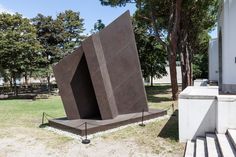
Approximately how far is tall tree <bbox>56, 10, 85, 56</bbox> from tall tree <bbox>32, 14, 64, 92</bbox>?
0.54 metres

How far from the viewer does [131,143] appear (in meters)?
9.16

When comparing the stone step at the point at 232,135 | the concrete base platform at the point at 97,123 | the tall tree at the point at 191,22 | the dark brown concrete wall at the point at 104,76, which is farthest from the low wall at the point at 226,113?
the tall tree at the point at 191,22

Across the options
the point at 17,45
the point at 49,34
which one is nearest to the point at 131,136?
the point at 17,45

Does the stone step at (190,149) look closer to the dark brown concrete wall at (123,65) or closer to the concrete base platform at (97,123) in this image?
the concrete base platform at (97,123)

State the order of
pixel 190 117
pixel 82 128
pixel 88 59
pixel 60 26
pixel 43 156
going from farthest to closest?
pixel 60 26
pixel 88 59
pixel 82 128
pixel 190 117
pixel 43 156

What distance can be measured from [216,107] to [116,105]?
479 cm

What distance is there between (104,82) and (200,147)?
15.3 feet

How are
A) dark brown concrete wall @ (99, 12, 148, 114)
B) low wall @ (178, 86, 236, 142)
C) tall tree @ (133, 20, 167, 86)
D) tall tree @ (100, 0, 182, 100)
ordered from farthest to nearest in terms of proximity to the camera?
tall tree @ (133, 20, 167, 86) → tall tree @ (100, 0, 182, 100) → dark brown concrete wall @ (99, 12, 148, 114) → low wall @ (178, 86, 236, 142)

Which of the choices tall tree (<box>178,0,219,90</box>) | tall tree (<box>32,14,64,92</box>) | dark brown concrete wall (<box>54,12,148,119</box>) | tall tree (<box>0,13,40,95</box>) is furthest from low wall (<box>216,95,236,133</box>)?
tall tree (<box>32,14,64,92</box>)

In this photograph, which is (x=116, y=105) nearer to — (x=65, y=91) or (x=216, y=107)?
(x=65, y=91)

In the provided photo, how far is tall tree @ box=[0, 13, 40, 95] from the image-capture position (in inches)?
1035

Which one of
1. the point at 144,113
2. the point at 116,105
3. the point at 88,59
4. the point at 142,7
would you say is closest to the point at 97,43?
the point at 88,59

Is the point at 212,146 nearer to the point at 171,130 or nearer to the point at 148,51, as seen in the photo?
the point at 171,130

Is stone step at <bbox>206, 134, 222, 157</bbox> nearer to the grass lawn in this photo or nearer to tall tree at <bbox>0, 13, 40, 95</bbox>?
the grass lawn
